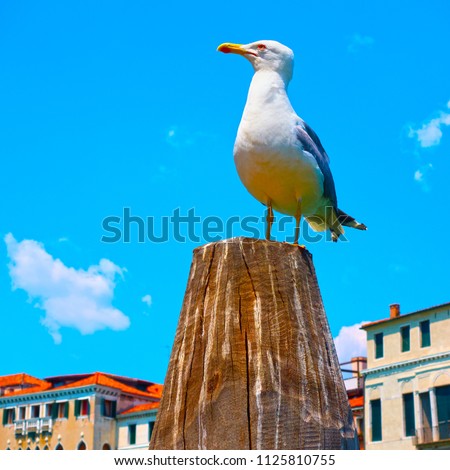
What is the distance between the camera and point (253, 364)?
363 cm

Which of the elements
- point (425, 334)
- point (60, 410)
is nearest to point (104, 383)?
point (60, 410)

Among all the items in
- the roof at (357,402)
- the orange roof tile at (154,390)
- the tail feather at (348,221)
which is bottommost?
the tail feather at (348,221)

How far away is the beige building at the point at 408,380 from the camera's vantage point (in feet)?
108

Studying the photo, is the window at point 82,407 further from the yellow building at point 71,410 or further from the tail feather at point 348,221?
the tail feather at point 348,221

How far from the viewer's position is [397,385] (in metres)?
34.9

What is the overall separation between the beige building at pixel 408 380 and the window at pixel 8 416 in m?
24.6

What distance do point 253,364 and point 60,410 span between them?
47.5m

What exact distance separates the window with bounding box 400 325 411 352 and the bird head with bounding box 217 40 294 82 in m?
29.7

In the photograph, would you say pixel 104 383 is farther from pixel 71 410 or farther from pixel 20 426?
pixel 20 426

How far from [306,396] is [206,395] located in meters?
0.42

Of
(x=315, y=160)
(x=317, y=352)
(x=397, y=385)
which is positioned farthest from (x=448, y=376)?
(x=317, y=352)

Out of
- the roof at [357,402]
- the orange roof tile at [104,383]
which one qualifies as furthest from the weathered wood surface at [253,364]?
the orange roof tile at [104,383]
